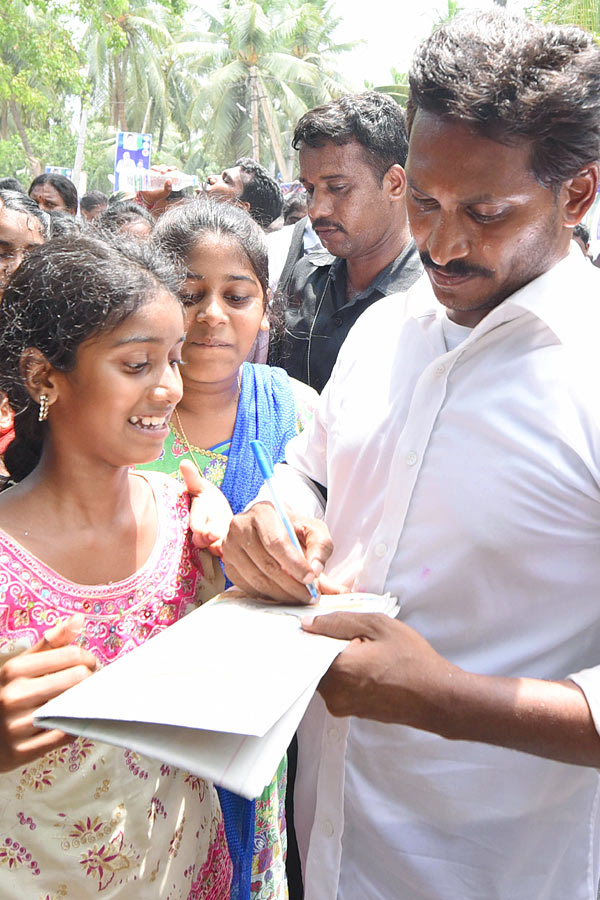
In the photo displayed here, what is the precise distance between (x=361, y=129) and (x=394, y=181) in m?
0.22

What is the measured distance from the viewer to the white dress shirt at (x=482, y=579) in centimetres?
132

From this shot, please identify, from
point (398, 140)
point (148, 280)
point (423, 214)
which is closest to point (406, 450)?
point (423, 214)

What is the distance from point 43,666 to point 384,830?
2.27ft

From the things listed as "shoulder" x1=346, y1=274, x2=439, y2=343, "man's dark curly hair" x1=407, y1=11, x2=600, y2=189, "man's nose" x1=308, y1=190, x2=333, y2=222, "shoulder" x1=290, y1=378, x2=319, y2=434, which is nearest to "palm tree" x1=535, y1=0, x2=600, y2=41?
"man's nose" x1=308, y1=190, x2=333, y2=222

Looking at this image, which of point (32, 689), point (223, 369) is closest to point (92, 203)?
point (223, 369)

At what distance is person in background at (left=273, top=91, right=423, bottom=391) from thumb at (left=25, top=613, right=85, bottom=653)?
6.32ft

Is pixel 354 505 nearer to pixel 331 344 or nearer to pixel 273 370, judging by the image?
pixel 273 370

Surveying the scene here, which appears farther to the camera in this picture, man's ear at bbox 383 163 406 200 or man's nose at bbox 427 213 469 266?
man's ear at bbox 383 163 406 200

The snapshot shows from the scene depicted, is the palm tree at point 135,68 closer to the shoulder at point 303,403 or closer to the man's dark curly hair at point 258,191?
the man's dark curly hair at point 258,191

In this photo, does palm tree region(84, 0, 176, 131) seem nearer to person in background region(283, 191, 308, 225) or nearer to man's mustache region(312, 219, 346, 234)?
person in background region(283, 191, 308, 225)

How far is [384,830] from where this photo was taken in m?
1.47

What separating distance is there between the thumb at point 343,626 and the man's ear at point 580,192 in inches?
28.8

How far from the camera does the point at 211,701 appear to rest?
101 centimetres

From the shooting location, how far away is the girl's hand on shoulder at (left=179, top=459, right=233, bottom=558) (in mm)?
1635
